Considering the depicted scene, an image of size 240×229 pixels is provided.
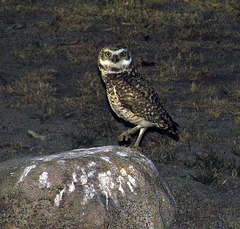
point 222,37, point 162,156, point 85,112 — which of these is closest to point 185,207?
point 162,156

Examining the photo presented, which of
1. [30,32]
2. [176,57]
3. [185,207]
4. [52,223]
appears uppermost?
[52,223]

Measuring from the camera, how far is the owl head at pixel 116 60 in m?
5.47

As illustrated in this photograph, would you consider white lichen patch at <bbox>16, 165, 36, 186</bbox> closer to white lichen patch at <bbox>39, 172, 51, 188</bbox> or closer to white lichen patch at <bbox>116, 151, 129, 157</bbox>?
white lichen patch at <bbox>39, 172, 51, 188</bbox>

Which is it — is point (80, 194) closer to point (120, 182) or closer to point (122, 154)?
point (120, 182)

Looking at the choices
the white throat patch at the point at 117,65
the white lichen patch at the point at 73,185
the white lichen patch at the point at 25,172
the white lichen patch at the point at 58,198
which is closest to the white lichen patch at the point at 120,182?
the white lichen patch at the point at 73,185

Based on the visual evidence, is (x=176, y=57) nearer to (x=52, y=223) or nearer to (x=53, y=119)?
(x=53, y=119)

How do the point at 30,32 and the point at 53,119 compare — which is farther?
the point at 30,32

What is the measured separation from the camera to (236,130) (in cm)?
705

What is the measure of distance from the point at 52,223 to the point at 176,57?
816 centimetres

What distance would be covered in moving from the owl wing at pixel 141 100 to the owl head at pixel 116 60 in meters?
0.19

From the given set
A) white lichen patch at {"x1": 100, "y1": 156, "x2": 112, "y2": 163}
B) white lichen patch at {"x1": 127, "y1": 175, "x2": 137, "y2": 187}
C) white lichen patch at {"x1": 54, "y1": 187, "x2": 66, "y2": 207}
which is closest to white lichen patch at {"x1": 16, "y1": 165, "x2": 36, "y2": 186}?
white lichen patch at {"x1": 54, "y1": 187, "x2": 66, "y2": 207}

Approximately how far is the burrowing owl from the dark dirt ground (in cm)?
83

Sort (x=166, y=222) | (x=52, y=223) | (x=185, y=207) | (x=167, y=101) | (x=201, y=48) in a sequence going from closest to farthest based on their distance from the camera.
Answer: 1. (x=52, y=223)
2. (x=166, y=222)
3. (x=185, y=207)
4. (x=167, y=101)
5. (x=201, y=48)

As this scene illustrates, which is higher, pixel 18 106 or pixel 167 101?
pixel 167 101
